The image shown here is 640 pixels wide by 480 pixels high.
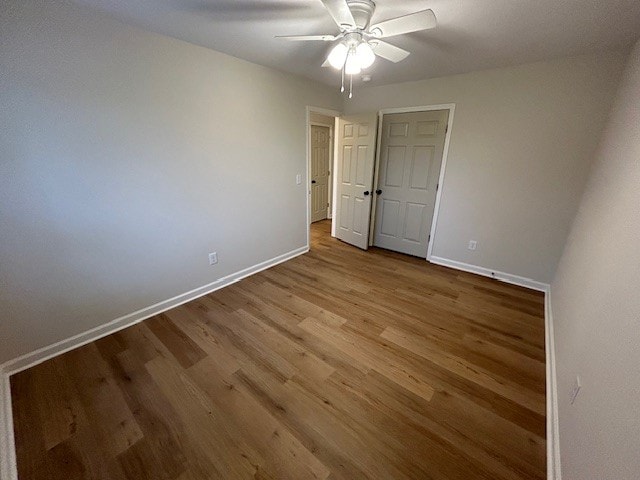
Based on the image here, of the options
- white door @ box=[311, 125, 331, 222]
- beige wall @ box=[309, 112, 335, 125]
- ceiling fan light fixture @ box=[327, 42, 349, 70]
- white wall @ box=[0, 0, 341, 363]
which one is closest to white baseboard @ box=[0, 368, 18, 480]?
white wall @ box=[0, 0, 341, 363]

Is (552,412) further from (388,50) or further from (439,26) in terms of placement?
(439,26)

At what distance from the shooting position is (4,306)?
5.16 ft

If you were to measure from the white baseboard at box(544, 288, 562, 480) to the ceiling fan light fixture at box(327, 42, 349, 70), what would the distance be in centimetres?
242

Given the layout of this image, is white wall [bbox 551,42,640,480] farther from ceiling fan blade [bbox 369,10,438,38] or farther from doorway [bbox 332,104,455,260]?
doorway [bbox 332,104,455,260]

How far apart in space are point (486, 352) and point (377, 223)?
92.0 inches

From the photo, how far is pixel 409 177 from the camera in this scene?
11.1 feet

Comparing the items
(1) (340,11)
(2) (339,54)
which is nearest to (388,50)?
(2) (339,54)

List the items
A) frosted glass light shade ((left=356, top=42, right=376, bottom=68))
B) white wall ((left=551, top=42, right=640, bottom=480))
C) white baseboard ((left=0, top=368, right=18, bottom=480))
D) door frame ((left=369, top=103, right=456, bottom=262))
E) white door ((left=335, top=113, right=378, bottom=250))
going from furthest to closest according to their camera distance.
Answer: white door ((left=335, top=113, right=378, bottom=250))
door frame ((left=369, top=103, right=456, bottom=262))
frosted glass light shade ((left=356, top=42, right=376, bottom=68))
white baseboard ((left=0, top=368, right=18, bottom=480))
white wall ((left=551, top=42, right=640, bottom=480))

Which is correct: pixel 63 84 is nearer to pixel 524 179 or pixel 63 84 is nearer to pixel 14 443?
pixel 14 443

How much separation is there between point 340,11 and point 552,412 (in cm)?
245

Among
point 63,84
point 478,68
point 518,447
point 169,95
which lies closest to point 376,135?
point 478,68

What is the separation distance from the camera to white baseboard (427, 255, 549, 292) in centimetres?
274

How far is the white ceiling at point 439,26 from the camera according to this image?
147 cm

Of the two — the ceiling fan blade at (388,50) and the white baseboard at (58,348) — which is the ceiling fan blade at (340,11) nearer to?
the ceiling fan blade at (388,50)
